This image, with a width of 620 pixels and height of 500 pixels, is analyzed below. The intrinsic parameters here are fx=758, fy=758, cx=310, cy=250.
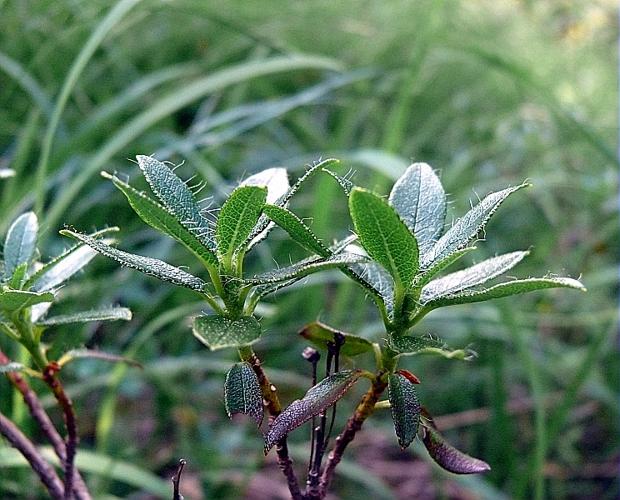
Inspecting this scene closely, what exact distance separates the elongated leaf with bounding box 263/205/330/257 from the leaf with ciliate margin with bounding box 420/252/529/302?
0.06 m

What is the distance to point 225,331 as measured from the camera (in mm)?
298

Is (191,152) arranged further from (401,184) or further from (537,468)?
(401,184)

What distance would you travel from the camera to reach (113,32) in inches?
59.3

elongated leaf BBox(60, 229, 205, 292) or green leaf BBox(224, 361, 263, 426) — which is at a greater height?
elongated leaf BBox(60, 229, 205, 292)

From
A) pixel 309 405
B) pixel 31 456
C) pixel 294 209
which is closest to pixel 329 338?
pixel 309 405

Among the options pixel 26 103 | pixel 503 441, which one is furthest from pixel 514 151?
pixel 26 103

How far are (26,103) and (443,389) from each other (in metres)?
0.98

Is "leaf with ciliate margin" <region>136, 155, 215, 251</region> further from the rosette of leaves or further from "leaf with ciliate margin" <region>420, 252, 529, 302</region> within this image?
"leaf with ciliate margin" <region>420, 252, 529, 302</region>

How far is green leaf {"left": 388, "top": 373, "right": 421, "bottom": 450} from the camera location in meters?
0.32

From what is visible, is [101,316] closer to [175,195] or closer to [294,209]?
[175,195]

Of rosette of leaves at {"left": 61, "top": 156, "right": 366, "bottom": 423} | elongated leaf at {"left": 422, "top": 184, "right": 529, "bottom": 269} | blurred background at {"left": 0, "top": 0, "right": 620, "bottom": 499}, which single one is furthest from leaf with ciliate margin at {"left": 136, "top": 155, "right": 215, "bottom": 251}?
blurred background at {"left": 0, "top": 0, "right": 620, "bottom": 499}

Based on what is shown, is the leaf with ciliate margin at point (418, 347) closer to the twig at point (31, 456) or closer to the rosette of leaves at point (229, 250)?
the rosette of leaves at point (229, 250)

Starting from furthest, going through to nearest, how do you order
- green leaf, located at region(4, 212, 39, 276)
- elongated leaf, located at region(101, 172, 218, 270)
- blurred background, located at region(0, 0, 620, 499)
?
1. blurred background, located at region(0, 0, 620, 499)
2. green leaf, located at region(4, 212, 39, 276)
3. elongated leaf, located at region(101, 172, 218, 270)

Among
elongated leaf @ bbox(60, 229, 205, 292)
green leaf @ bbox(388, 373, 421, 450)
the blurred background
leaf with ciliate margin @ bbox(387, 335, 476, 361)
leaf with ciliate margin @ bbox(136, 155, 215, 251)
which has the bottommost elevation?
green leaf @ bbox(388, 373, 421, 450)
